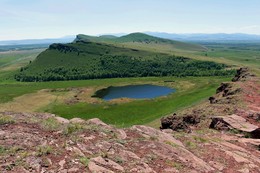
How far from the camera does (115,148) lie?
22.2 meters

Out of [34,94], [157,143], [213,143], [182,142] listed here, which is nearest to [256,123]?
[213,143]

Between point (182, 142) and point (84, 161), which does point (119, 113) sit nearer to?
point (182, 142)

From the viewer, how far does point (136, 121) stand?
92.8 metres

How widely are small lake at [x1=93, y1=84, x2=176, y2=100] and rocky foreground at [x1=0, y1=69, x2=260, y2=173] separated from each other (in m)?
118

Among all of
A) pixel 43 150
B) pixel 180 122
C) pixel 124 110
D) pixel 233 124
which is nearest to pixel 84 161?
pixel 43 150

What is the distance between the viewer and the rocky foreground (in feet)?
61.9

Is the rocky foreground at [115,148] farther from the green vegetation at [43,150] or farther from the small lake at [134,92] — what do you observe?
the small lake at [134,92]

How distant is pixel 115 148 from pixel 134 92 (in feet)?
467

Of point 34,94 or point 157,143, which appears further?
point 34,94

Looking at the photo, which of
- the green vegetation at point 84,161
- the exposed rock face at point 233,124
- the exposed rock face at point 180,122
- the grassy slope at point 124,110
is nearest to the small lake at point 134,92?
the grassy slope at point 124,110

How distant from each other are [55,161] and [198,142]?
48.0 feet

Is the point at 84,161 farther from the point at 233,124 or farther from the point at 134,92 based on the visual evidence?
the point at 134,92

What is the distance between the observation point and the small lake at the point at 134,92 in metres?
152

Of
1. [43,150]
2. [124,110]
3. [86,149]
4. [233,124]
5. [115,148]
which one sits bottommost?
[124,110]
